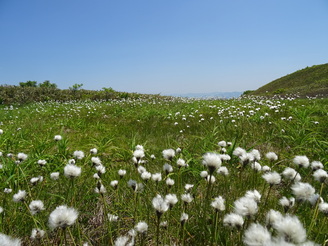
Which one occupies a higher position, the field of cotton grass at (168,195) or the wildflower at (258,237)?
the wildflower at (258,237)

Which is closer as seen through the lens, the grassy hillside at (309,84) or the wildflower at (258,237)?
the wildflower at (258,237)

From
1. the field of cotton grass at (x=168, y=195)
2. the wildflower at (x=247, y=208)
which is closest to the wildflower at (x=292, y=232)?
the field of cotton grass at (x=168, y=195)

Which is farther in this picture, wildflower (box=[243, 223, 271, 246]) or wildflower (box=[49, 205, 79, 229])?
wildflower (box=[49, 205, 79, 229])

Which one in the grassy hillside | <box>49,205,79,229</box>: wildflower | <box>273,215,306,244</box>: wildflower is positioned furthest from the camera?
→ the grassy hillside

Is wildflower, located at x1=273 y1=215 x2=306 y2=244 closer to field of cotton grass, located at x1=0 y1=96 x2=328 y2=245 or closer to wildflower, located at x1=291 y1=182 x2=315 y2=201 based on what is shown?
field of cotton grass, located at x1=0 y1=96 x2=328 y2=245

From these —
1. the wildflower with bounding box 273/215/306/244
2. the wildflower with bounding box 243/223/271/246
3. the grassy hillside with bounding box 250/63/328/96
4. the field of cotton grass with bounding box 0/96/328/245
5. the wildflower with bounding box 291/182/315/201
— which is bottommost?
the field of cotton grass with bounding box 0/96/328/245

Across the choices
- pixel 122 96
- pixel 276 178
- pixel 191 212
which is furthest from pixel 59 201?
pixel 122 96

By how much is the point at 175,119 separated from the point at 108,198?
20.2 ft

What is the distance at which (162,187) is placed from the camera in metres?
2.84

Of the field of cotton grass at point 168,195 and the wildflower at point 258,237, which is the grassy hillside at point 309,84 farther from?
the wildflower at point 258,237

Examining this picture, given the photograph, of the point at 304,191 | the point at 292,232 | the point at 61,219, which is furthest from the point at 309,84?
the point at 61,219

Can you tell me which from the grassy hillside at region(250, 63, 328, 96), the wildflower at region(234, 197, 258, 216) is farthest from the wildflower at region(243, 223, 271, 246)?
the grassy hillside at region(250, 63, 328, 96)

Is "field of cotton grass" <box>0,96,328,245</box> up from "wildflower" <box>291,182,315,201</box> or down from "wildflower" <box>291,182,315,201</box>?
down

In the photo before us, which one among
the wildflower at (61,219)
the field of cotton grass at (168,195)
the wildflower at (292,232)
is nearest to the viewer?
the wildflower at (292,232)
